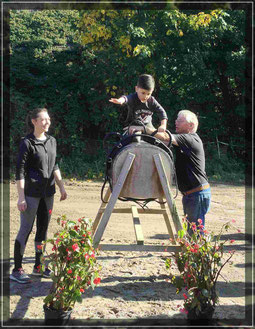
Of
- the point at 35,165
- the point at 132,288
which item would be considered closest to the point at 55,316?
the point at 132,288

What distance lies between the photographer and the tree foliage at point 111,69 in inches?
408

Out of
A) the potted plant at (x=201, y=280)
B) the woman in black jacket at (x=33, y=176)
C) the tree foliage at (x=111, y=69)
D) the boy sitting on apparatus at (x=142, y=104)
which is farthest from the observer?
the tree foliage at (x=111, y=69)

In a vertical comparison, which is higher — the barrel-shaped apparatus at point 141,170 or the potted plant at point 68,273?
the barrel-shaped apparatus at point 141,170

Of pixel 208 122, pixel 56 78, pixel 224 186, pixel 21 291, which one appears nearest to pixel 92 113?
pixel 56 78

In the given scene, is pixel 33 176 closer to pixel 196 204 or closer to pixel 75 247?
pixel 75 247

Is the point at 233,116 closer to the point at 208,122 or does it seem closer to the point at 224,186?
the point at 208,122

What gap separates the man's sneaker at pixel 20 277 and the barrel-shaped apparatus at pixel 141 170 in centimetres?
141

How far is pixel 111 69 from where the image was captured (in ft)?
35.6

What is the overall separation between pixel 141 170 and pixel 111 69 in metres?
7.75

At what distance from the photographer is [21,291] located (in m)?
3.90

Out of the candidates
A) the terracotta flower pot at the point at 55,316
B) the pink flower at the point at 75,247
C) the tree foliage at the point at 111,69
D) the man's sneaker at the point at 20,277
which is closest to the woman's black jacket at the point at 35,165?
the man's sneaker at the point at 20,277

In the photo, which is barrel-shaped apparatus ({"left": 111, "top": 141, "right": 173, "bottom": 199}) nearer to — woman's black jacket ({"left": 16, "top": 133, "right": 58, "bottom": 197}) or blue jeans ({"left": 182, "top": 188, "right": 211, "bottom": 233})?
blue jeans ({"left": 182, "top": 188, "right": 211, "bottom": 233})

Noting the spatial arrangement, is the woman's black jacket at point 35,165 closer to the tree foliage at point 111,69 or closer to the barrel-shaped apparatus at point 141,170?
the barrel-shaped apparatus at point 141,170

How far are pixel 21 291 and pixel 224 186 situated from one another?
699 centimetres
